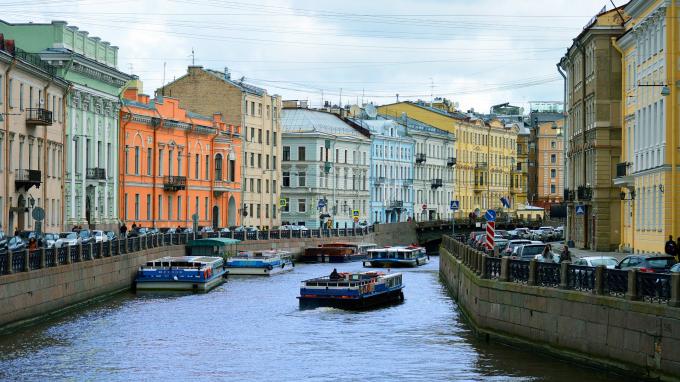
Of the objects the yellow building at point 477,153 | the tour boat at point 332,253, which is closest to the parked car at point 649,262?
the tour boat at point 332,253

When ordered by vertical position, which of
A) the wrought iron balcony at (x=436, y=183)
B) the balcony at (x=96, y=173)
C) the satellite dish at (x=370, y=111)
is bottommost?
the balcony at (x=96, y=173)

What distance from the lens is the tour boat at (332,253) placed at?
279ft

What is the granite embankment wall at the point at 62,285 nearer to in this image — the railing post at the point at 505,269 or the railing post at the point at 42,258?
the railing post at the point at 42,258

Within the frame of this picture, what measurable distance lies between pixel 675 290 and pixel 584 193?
45594 mm

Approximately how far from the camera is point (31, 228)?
198 feet

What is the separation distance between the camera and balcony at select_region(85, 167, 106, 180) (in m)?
70.4

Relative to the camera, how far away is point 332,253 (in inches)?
3361

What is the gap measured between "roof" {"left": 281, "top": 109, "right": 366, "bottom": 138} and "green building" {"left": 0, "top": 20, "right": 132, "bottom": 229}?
126 feet

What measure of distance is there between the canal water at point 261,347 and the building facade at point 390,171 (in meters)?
74.5

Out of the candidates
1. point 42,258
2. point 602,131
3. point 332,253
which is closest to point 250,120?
point 332,253

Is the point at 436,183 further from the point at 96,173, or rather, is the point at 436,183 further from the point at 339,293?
the point at 339,293

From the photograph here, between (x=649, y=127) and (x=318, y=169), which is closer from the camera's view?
(x=649, y=127)

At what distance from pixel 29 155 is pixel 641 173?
26.3m

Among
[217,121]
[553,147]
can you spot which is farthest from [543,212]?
[217,121]
